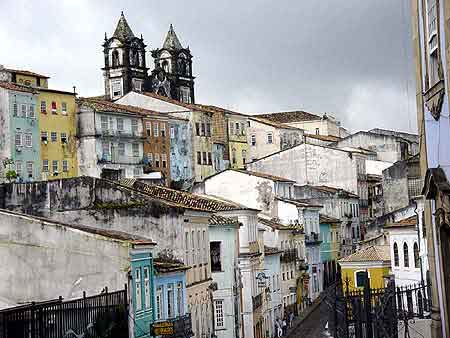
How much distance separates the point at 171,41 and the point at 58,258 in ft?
423

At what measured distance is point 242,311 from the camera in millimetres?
56688

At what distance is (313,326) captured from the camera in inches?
2613

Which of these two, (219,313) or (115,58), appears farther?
(115,58)

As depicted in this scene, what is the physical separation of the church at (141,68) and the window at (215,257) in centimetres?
8954

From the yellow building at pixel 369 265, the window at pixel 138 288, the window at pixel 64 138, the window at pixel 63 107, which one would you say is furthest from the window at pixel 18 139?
the window at pixel 138 288

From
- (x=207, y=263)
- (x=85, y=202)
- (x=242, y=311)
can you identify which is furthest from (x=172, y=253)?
(x=242, y=311)

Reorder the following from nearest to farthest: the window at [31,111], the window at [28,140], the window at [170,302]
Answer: the window at [170,302]
the window at [28,140]
the window at [31,111]

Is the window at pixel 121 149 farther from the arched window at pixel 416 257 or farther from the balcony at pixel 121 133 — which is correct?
the arched window at pixel 416 257

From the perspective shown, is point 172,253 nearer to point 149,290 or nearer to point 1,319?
point 149,290

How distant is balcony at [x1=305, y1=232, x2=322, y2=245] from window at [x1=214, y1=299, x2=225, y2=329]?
99.2 feet

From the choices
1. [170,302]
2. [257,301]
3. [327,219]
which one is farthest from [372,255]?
[327,219]

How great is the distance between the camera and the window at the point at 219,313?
5400cm

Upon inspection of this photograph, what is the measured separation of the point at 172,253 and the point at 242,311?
1588 centimetres

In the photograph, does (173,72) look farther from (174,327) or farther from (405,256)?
(174,327)
